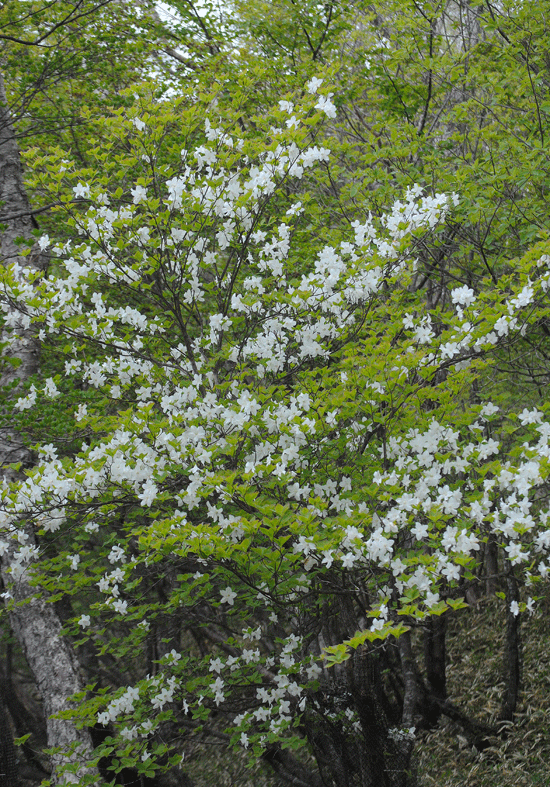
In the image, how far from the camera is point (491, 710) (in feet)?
19.9

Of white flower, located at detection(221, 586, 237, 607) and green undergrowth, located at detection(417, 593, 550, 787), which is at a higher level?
white flower, located at detection(221, 586, 237, 607)

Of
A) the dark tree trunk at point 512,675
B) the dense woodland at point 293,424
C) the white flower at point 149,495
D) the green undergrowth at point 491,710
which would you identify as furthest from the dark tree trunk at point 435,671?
the white flower at point 149,495

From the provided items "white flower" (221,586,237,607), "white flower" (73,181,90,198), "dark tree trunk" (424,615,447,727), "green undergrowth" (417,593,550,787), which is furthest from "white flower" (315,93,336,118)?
"green undergrowth" (417,593,550,787)

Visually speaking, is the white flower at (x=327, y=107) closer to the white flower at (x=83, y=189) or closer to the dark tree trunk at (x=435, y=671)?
the white flower at (x=83, y=189)

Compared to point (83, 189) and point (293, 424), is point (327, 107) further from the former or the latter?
point (293, 424)

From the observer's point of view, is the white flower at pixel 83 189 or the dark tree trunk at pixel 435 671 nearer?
the white flower at pixel 83 189

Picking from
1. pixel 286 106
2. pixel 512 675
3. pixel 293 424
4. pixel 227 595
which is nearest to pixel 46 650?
pixel 227 595

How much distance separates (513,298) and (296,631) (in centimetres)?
250

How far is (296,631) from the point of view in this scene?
4312 millimetres

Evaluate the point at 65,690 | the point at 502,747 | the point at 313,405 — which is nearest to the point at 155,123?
the point at 313,405

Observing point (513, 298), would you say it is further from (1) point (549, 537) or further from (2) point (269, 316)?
(2) point (269, 316)

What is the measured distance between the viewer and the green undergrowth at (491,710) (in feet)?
17.1

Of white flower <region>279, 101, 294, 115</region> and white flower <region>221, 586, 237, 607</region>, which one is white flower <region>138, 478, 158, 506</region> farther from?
white flower <region>279, 101, 294, 115</region>

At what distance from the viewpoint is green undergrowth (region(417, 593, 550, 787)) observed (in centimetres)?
521
